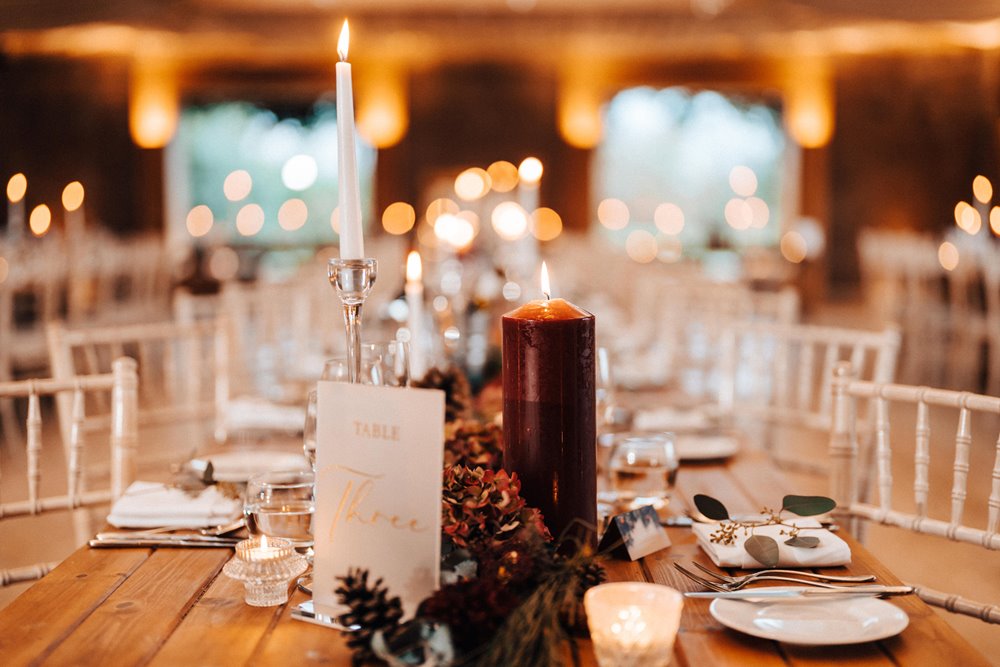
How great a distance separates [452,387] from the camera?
166cm

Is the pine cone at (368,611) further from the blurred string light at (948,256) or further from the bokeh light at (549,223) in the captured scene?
the bokeh light at (549,223)

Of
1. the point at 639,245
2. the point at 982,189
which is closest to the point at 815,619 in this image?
the point at 639,245

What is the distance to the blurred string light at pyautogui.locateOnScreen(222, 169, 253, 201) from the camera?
11742mm

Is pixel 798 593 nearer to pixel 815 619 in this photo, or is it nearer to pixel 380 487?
pixel 815 619

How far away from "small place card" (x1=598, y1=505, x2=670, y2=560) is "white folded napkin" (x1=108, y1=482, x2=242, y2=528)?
53cm

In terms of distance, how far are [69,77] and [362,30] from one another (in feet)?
9.75

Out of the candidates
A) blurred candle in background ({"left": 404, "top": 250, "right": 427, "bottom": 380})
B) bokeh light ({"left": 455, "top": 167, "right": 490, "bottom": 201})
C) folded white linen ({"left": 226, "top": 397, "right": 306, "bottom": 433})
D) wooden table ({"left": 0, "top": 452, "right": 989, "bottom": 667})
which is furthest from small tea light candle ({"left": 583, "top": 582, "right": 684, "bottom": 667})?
bokeh light ({"left": 455, "top": 167, "right": 490, "bottom": 201})

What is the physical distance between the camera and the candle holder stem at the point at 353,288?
1019 mm

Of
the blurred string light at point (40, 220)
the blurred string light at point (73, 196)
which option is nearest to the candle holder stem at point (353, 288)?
the blurred string light at point (40, 220)

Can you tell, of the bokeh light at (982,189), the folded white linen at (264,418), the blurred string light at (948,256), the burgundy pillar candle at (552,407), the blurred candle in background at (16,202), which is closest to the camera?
the burgundy pillar candle at (552,407)

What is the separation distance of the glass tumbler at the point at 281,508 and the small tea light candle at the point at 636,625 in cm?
39

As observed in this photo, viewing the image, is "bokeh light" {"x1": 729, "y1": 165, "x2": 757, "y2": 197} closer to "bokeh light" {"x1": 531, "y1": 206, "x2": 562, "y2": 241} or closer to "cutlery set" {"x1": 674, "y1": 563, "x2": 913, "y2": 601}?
"bokeh light" {"x1": 531, "y1": 206, "x2": 562, "y2": 241}

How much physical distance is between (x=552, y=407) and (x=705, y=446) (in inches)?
32.6

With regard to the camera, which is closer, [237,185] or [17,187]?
[17,187]
